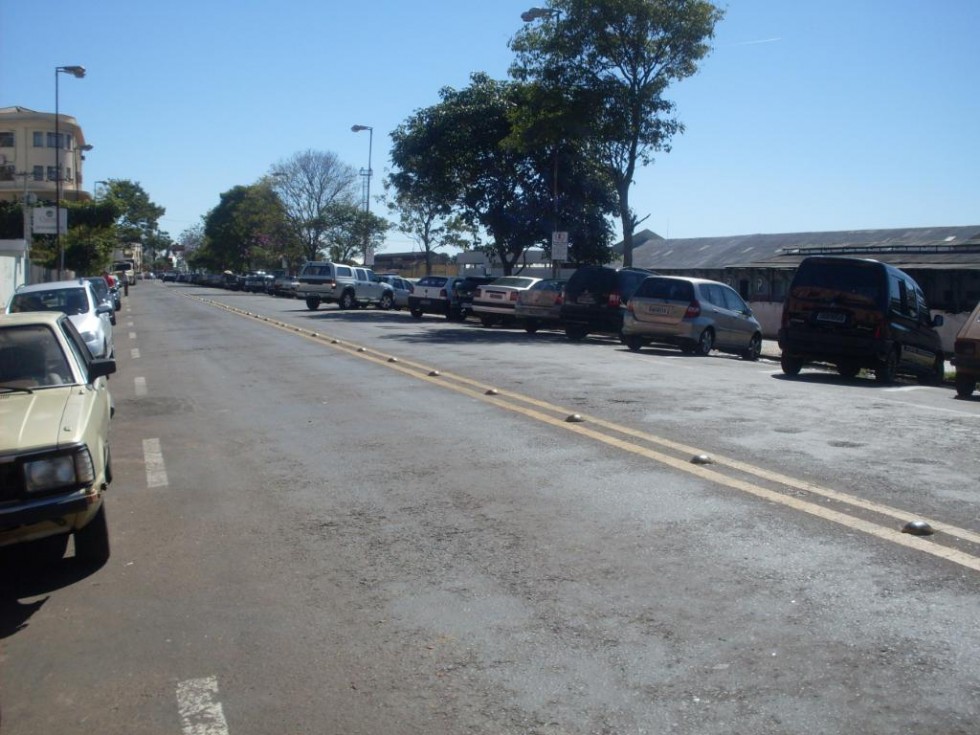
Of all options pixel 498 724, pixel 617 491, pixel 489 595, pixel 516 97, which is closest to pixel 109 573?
pixel 489 595

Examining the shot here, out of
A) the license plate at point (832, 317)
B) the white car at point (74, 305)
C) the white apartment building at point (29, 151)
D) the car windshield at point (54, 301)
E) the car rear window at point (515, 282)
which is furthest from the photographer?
the white apartment building at point (29, 151)

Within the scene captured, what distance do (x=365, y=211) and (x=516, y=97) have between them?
91.0ft

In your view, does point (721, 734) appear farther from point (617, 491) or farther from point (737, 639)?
point (617, 491)

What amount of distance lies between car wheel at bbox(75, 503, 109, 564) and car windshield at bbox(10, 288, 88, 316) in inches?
512

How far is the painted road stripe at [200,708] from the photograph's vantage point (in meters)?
3.79

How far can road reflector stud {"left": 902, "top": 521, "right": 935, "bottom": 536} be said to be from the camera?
5.91 metres

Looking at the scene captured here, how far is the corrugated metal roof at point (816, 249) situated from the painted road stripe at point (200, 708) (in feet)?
90.9

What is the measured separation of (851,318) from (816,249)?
19.9 meters

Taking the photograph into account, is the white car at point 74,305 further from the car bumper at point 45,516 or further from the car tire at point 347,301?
the car tire at point 347,301

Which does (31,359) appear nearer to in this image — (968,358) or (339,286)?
(968,358)

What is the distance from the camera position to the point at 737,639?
4.45 metres

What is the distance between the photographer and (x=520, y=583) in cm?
529

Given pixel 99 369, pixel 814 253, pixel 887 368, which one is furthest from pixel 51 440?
pixel 814 253

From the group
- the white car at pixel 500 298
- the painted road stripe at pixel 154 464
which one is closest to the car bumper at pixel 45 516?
the painted road stripe at pixel 154 464
